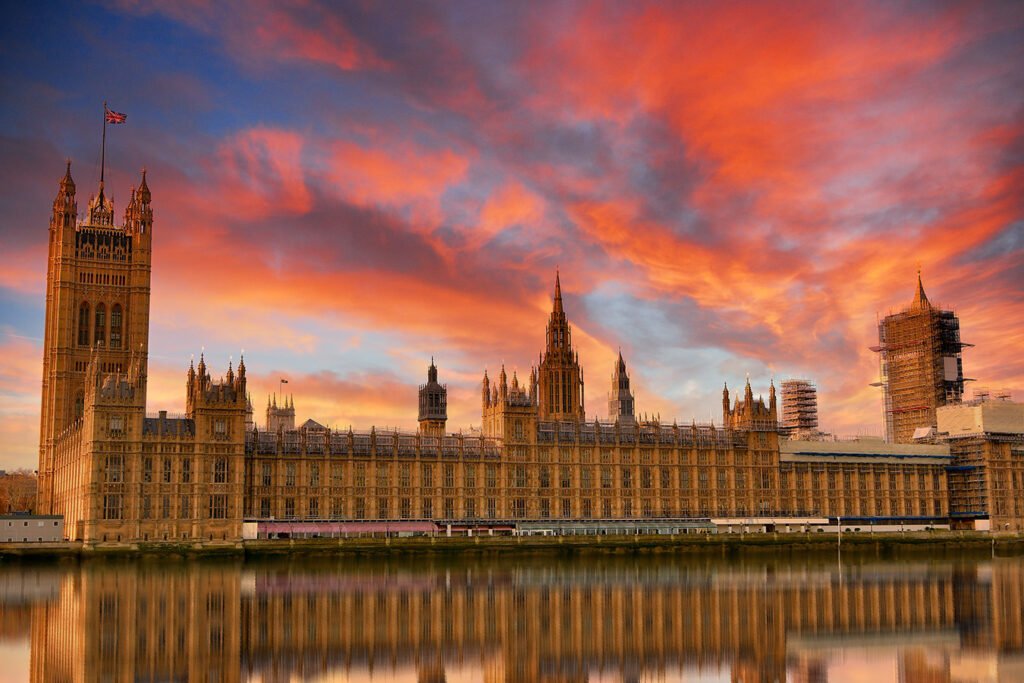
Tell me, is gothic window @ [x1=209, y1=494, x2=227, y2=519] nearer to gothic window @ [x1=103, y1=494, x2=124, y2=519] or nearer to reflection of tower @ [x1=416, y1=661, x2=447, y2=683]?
gothic window @ [x1=103, y1=494, x2=124, y2=519]

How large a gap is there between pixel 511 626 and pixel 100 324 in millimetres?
127386

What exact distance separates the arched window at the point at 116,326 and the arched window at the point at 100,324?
47.9 inches

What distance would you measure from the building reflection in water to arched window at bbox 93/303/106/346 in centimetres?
7766

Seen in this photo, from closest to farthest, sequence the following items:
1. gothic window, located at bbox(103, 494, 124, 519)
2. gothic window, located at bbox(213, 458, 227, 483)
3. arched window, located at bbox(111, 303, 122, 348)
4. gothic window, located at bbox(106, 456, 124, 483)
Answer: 1. gothic window, located at bbox(103, 494, 124, 519)
2. gothic window, located at bbox(106, 456, 124, 483)
3. gothic window, located at bbox(213, 458, 227, 483)
4. arched window, located at bbox(111, 303, 122, 348)

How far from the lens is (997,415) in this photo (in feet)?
611

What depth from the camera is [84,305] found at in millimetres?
170125

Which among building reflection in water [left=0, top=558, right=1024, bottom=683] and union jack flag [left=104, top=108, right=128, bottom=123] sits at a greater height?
union jack flag [left=104, top=108, right=128, bottom=123]

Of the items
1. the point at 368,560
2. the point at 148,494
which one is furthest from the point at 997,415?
the point at 148,494

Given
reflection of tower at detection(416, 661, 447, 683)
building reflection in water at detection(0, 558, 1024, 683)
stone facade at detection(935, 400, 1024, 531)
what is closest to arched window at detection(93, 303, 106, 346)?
building reflection in water at detection(0, 558, 1024, 683)

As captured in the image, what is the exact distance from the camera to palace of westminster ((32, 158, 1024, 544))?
128875mm

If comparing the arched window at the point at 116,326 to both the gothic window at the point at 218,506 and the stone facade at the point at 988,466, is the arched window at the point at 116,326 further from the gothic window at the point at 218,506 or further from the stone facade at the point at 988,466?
the stone facade at the point at 988,466

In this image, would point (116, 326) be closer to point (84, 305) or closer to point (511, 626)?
point (84, 305)

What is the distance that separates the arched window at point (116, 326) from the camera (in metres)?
171

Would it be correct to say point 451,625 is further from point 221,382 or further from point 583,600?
point 221,382
